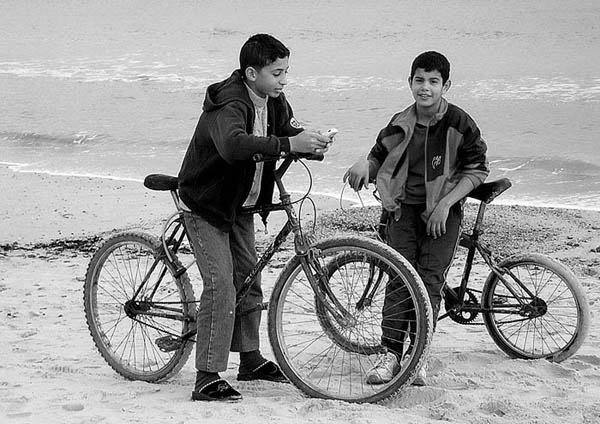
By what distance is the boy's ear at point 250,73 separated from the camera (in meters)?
4.45

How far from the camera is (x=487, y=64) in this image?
19.0 meters

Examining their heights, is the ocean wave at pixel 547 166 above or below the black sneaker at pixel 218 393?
above

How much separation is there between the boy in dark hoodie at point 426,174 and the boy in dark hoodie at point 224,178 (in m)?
0.46

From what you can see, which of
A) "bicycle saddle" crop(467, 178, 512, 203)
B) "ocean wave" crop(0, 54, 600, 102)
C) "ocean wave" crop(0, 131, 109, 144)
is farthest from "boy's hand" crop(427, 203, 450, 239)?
"ocean wave" crop(0, 54, 600, 102)

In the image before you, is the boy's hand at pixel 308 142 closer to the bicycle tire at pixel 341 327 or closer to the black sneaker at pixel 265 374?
the bicycle tire at pixel 341 327

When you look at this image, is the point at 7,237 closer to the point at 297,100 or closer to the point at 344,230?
the point at 344,230

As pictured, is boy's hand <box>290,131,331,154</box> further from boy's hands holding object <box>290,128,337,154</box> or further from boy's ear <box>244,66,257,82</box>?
boy's ear <box>244,66,257,82</box>

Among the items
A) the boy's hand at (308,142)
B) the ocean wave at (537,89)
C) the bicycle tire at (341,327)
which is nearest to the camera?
the boy's hand at (308,142)

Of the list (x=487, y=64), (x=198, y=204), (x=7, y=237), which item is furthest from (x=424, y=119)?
(x=487, y=64)

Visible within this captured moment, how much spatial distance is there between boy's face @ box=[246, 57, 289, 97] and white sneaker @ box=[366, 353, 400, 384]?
125 centimetres

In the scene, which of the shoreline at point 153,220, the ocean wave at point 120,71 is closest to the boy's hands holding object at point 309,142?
the shoreline at point 153,220

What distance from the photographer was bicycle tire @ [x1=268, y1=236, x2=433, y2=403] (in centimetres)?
434

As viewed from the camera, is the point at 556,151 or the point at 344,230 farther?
the point at 556,151

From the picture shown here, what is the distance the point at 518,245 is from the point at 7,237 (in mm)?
3834
